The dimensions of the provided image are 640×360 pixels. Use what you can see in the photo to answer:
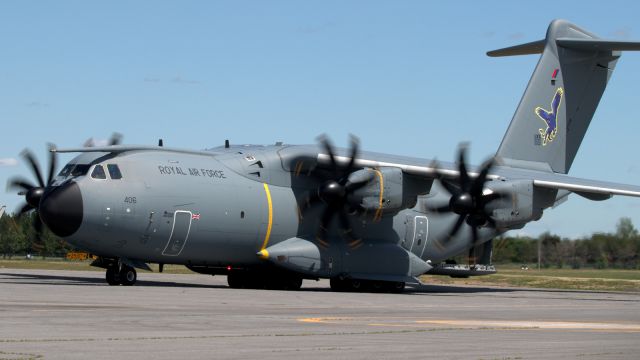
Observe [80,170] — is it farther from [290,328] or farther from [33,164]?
[290,328]

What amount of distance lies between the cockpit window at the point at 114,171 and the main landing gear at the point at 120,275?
9.04 ft

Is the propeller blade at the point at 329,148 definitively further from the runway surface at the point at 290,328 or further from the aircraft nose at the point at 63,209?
the aircraft nose at the point at 63,209

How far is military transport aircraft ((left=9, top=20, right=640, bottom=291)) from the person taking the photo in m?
27.7

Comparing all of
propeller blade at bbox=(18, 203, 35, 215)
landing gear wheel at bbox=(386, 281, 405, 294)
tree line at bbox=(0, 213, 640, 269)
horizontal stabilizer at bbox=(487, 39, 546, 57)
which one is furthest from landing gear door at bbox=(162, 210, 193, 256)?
tree line at bbox=(0, 213, 640, 269)

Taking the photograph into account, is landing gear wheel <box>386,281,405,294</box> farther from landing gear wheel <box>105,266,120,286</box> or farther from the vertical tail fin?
landing gear wheel <box>105,266,120,286</box>

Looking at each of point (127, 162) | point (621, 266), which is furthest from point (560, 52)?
point (621, 266)

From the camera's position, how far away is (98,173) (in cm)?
2755

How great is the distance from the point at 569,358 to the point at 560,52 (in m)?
26.1

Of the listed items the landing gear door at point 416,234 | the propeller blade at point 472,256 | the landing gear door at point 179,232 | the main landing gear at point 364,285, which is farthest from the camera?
the propeller blade at point 472,256

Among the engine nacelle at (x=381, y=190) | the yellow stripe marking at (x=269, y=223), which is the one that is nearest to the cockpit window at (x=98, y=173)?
the yellow stripe marking at (x=269, y=223)

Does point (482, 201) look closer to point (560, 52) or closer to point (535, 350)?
point (560, 52)

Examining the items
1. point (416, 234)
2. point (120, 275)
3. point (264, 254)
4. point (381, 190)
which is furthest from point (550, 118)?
point (120, 275)

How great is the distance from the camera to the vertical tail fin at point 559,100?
36.2 metres

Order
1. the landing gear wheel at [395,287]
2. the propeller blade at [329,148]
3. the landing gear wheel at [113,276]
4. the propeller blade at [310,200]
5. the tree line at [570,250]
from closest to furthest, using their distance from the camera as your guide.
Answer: the landing gear wheel at [113,276] → the propeller blade at [329,148] → the propeller blade at [310,200] → the landing gear wheel at [395,287] → the tree line at [570,250]
